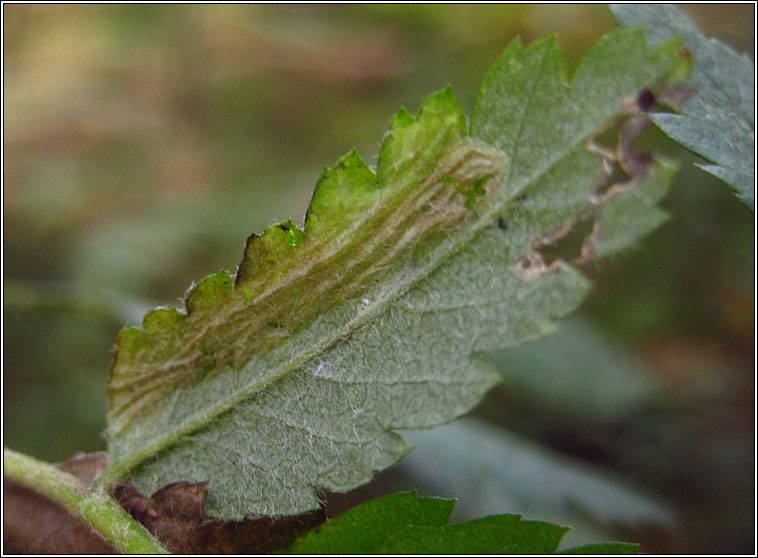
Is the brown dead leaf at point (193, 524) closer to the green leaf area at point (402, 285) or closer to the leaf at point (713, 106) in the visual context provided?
the green leaf area at point (402, 285)

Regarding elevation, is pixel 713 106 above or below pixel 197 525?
above

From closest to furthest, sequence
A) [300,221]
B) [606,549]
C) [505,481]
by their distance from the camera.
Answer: [606,549]
[505,481]
[300,221]

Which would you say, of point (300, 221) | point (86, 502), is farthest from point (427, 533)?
point (300, 221)

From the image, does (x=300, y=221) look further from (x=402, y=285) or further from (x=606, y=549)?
(x=606, y=549)

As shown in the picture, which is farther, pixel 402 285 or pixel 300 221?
pixel 300 221

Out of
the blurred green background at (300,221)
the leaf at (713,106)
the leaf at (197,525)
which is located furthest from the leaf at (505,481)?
the leaf at (713,106)

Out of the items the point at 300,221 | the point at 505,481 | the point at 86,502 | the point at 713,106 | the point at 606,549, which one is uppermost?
the point at 300,221

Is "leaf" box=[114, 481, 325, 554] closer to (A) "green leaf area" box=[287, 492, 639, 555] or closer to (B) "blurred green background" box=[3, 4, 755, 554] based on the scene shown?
(A) "green leaf area" box=[287, 492, 639, 555]
